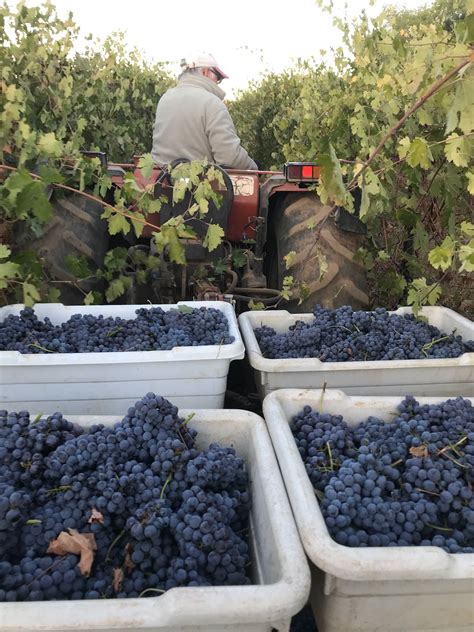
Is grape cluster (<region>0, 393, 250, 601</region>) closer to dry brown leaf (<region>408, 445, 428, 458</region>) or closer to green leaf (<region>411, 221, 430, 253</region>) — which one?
dry brown leaf (<region>408, 445, 428, 458</region>)

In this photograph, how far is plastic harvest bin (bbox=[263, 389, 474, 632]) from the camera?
99 centimetres

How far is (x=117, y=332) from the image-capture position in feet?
6.37

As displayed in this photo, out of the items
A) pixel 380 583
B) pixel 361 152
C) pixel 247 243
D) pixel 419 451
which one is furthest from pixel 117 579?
pixel 361 152

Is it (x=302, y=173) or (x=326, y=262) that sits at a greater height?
(x=302, y=173)

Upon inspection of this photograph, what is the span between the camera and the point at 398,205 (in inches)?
113

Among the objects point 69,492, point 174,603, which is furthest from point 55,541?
point 174,603

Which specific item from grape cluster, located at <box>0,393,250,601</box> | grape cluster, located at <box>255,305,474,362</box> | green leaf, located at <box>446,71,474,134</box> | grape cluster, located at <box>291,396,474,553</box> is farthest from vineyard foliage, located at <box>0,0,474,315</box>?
grape cluster, located at <box>0,393,250,601</box>

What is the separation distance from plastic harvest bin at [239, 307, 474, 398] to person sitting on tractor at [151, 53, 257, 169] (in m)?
1.62

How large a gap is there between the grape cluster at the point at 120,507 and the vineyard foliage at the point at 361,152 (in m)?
0.73

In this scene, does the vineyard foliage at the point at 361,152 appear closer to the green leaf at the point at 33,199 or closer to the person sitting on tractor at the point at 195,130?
the green leaf at the point at 33,199

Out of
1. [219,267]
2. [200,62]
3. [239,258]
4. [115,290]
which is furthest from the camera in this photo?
[200,62]

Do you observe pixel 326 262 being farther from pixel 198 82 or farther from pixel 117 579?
pixel 117 579

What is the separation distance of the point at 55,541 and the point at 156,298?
1857mm

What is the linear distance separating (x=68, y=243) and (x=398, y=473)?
1910 millimetres
